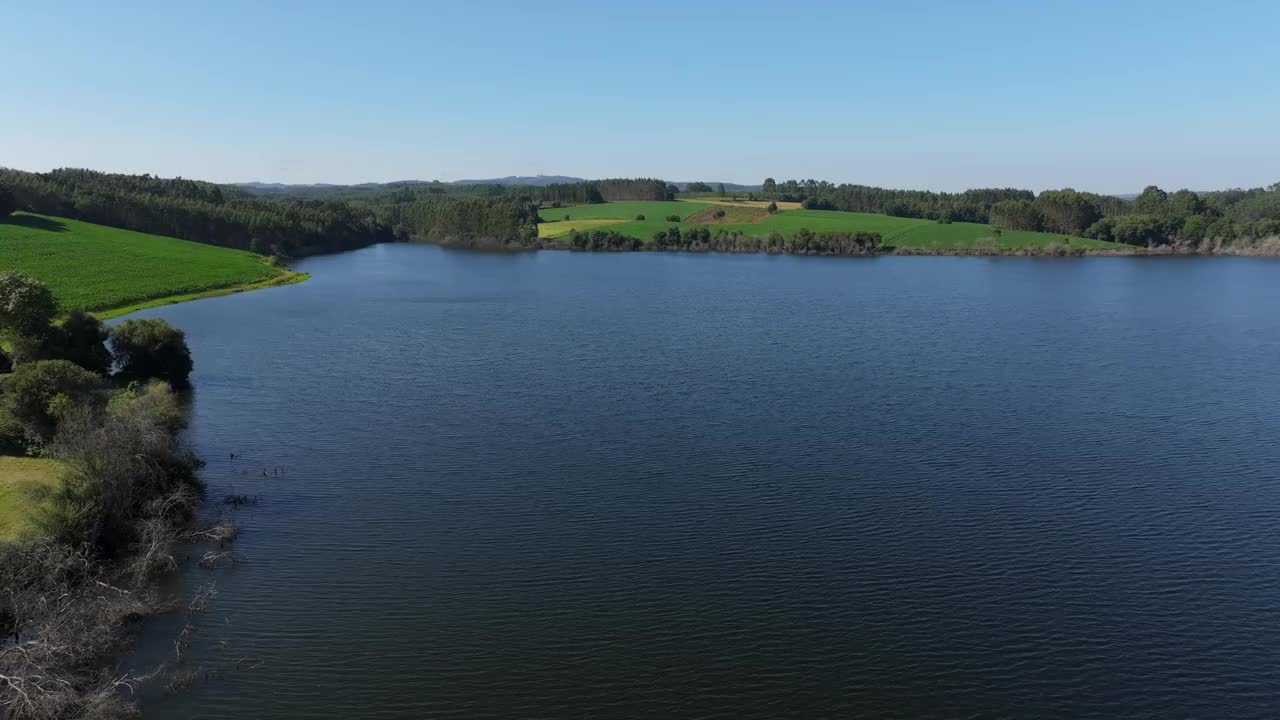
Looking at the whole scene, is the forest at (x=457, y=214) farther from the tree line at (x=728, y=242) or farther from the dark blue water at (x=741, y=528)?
the dark blue water at (x=741, y=528)

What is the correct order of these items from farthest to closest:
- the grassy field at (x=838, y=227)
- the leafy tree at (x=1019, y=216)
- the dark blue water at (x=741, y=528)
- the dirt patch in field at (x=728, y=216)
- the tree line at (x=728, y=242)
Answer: the dirt patch in field at (x=728, y=216) < the leafy tree at (x=1019, y=216) < the tree line at (x=728, y=242) < the grassy field at (x=838, y=227) < the dark blue water at (x=741, y=528)

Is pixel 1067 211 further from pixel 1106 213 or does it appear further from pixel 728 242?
pixel 728 242

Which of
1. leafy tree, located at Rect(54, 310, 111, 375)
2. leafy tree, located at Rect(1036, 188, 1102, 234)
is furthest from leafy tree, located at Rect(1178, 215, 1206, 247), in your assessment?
leafy tree, located at Rect(54, 310, 111, 375)

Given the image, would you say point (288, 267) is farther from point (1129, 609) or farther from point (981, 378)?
point (1129, 609)

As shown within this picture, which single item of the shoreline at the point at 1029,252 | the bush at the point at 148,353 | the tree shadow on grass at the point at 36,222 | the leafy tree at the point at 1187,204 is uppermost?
the leafy tree at the point at 1187,204

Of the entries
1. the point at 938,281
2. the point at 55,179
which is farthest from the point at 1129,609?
the point at 55,179

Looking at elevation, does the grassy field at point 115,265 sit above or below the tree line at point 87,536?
above

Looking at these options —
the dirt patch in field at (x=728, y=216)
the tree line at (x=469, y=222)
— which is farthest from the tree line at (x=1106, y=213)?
the tree line at (x=469, y=222)
